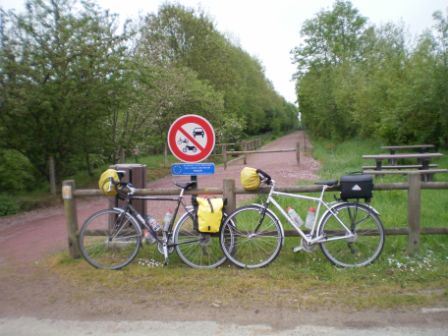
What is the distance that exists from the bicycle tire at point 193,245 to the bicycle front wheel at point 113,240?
0.52 m

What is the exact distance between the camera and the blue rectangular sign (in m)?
5.36

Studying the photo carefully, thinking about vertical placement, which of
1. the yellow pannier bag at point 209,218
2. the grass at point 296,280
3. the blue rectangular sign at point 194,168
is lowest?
the grass at point 296,280

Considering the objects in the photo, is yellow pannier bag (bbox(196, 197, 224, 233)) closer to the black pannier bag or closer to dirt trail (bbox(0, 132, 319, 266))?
the black pannier bag

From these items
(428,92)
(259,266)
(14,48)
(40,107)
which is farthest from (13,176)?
(428,92)

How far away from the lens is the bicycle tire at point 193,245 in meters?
5.07

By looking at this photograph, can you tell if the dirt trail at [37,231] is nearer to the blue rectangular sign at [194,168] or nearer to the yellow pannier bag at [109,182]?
the yellow pannier bag at [109,182]

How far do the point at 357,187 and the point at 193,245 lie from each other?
2156mm

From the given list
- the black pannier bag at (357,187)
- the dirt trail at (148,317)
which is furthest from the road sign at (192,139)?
the dirt trail at (148,317)

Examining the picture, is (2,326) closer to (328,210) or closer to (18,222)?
(328,210)

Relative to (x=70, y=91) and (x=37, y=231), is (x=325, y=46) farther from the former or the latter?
(x=37, y=231)

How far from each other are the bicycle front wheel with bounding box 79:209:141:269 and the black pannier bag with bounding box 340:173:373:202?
2598mm

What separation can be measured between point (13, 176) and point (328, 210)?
9.65m

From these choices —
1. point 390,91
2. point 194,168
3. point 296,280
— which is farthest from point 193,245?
point 390,91

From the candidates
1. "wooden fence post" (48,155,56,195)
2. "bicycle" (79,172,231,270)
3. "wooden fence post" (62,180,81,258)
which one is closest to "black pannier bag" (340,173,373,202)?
"bicycle" (79,172,231,270)
